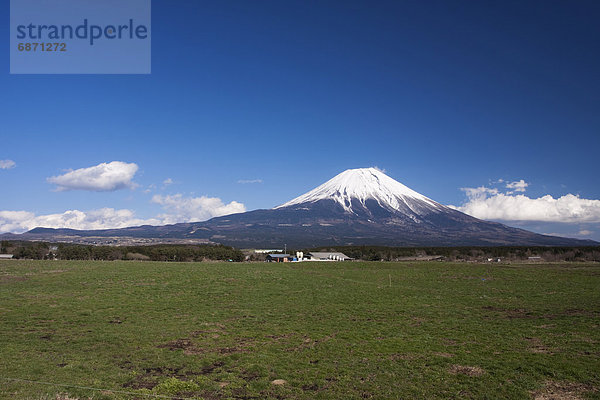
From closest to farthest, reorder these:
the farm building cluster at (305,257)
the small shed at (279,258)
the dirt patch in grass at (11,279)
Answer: the dirt patch in grass at (11,279) → the small shed at (279,258) → the farm building cluster at (305,257)

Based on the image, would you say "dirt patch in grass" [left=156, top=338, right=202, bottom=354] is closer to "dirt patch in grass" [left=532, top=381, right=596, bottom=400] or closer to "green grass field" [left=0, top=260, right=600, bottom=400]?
"green grass field" [left=0, top=260, right=600, bottom=400]

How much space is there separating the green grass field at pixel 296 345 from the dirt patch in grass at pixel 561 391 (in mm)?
27

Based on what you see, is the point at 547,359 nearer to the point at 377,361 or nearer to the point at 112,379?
the point at 377,361

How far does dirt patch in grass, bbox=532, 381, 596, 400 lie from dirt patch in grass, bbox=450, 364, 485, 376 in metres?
1.62

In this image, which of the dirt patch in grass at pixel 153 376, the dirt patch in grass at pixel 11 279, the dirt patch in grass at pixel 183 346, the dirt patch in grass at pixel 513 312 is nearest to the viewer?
the dirt patch in grass at pixel 153 376

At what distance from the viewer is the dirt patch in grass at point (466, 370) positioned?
1105 centimetres

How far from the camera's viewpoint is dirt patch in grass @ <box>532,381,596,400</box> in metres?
9.48

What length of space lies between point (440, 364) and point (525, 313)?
11.8 m

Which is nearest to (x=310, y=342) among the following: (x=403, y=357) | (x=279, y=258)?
(x=403, y=357)

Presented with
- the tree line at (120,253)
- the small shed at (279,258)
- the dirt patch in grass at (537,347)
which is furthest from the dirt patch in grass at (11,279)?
the small shed at (279,258)

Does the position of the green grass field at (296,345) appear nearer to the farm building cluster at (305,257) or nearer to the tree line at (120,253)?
the tree line at (120,253)

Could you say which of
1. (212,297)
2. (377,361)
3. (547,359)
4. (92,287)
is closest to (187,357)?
(377,361)

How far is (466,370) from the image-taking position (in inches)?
445

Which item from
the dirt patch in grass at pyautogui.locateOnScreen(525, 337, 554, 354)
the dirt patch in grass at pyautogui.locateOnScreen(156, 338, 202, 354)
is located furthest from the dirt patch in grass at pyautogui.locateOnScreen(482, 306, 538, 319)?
the dirt patch in grass at pyautogui.locateOnScreen(156, 338, 202, 354)
